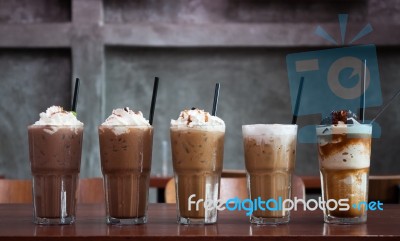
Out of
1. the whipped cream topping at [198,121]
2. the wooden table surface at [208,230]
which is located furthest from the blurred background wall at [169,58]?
the whipped cream topping at [198,121]

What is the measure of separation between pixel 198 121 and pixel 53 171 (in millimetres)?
338

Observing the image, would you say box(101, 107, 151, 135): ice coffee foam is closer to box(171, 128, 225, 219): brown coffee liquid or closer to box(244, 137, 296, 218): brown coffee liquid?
box(171, 128, 225, 219): brown coffee liquid

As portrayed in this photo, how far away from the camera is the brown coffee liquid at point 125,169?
148 cm

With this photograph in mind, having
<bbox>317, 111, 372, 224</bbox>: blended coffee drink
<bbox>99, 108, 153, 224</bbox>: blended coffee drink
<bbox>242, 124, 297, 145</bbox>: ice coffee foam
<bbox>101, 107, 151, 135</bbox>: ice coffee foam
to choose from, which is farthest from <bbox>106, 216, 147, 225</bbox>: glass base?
<bbox>317, 111, 372, 224</bbox>: blended coffee drink

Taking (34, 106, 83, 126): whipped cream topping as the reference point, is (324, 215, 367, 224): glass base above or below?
below

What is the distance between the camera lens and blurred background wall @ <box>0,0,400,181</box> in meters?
6.49

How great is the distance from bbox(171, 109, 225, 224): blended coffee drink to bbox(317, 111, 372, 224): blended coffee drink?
9.9 inches

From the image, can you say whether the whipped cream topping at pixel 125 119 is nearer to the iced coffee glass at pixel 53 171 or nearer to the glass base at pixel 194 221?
the iced coffee glass at pixel 53 171

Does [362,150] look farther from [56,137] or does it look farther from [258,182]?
[56,137]

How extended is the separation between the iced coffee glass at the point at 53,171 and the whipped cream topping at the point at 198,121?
0.24 m

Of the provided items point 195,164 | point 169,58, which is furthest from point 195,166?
point 169,58

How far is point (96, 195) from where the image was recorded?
2.83m

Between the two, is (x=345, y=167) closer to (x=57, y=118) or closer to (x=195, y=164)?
(x=195, y=164)

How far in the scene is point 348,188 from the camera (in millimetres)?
1514
